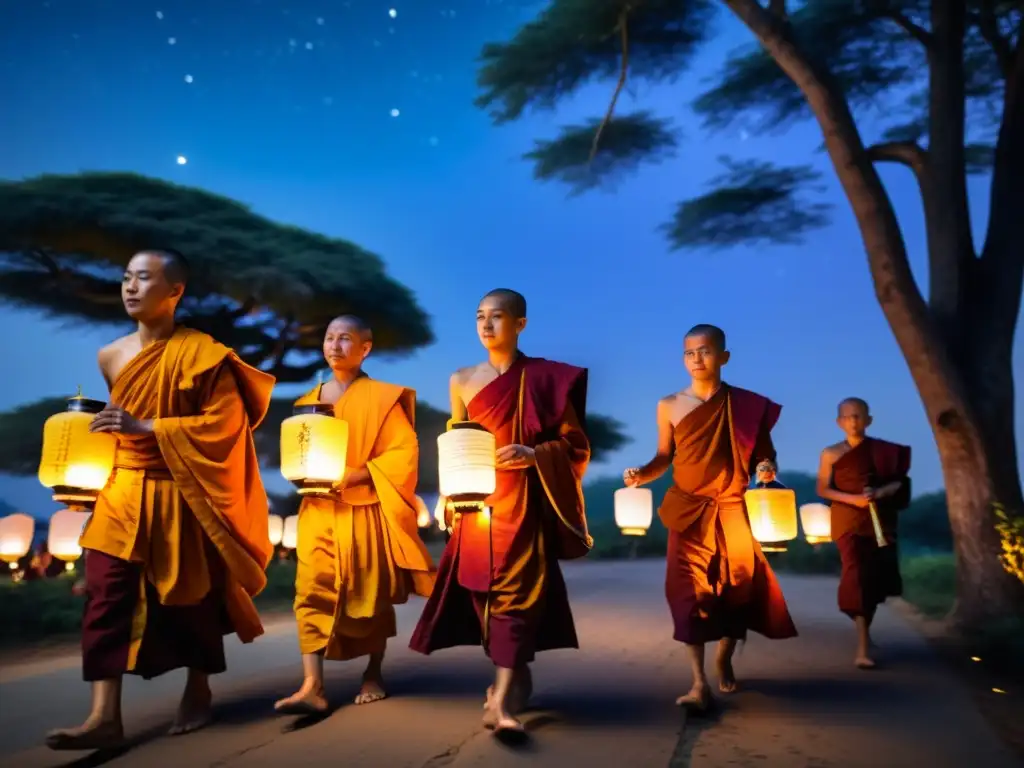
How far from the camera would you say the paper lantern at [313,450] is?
3.31 metres

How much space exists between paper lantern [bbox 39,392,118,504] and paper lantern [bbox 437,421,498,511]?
119cm

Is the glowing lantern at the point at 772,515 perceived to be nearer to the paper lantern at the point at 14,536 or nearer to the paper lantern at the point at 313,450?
the paper lantern at the point at 313,450

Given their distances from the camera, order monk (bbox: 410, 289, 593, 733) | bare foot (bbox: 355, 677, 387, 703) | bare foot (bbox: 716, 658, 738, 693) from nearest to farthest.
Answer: monk (bbox: 410, 289, 593, 733), bare foot (bbox: 355, 677, 387, 703), bare foot (bbox: 716, 658, 738, 693)

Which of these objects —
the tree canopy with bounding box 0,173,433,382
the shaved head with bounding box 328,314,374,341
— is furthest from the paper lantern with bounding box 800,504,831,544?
the tree canopy with bounding box 0,173,433,382

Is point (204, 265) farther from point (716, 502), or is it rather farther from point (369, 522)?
point (716, 502)

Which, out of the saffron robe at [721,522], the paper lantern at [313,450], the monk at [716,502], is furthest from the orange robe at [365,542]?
the saffron robe at [721,522]

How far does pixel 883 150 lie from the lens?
24.1ft

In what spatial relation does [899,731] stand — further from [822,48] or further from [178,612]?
[822,48]

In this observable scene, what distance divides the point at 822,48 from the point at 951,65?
7.90 ft

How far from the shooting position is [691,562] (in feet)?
12.1

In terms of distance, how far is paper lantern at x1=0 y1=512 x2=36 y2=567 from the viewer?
670 cm

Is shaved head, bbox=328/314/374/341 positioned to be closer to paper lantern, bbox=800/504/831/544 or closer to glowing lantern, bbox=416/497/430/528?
glowing lantern, bbox=416/497/430/528

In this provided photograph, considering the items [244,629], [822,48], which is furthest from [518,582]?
[822,48]

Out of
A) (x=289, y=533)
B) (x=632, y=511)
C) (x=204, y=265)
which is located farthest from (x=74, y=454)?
(x=204, y=265)
